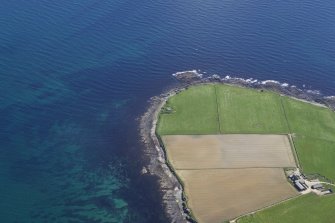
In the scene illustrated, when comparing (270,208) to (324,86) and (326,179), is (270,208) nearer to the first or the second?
(326,179)

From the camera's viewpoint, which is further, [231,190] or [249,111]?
[249,111]

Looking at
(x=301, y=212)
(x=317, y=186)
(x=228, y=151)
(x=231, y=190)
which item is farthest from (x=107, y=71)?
(x=301, y=212)

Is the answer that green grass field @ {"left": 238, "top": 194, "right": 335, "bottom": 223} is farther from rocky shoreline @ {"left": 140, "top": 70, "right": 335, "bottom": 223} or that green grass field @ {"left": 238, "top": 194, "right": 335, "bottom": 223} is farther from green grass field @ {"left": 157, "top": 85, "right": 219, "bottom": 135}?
green grass field @ {"left": 157, "top": 85, "right": 219, "bottom": 135}

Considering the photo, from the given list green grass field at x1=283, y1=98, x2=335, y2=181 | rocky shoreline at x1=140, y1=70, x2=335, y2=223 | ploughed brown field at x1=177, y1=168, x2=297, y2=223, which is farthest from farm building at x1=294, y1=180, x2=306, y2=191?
rocky shoreline at x1=140, y1=70, x2=335, y2=223

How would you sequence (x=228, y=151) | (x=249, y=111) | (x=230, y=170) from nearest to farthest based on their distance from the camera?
1. (x=230, y=170)
2. (x=228, y=151)
3. (x=249, y=111)

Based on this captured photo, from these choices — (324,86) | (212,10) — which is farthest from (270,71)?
(212,10)

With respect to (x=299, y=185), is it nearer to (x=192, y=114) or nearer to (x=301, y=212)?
Answer: (x=301, y=212)

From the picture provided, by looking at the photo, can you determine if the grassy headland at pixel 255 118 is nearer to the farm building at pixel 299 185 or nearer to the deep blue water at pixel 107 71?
the farm building at pixel 299 185
